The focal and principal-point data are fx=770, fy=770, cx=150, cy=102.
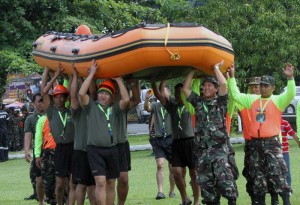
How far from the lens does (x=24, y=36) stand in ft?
81.9

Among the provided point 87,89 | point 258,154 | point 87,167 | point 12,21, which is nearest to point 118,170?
point 87,167

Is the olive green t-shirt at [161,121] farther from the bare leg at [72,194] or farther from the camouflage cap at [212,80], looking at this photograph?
the camouflage cap at [212,80]

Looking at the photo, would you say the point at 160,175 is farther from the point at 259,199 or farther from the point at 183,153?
the point at 259,199

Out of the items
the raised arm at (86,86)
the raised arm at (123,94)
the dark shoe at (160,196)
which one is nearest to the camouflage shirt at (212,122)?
the raised arm at (123,94)

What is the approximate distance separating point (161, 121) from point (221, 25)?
10835mm

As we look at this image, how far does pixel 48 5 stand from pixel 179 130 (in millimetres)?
14510

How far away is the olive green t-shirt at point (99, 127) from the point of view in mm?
9828

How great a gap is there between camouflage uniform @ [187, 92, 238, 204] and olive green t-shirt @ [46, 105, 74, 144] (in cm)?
208

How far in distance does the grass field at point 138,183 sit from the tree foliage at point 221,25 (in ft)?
9.51

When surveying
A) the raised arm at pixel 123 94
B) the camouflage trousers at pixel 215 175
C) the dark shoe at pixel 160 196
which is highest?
the raised arm at pixel 123 94

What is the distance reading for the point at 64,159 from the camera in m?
11.0

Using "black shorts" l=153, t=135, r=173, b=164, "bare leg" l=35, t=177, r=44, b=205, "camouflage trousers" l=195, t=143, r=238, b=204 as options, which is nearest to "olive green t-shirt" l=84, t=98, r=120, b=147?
"camouflage trousers" l=195, t=143, r=238, b=204

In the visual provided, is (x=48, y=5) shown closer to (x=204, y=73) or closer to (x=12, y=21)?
(x=12, y=21)

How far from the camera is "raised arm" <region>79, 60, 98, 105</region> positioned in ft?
31.5
